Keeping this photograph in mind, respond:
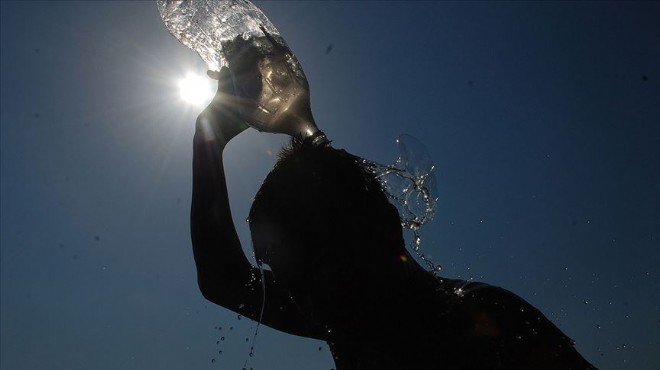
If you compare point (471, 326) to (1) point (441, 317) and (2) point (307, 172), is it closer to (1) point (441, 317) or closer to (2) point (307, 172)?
(1) point (441, 317)

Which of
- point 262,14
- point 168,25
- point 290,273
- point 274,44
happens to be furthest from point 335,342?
point 168,25

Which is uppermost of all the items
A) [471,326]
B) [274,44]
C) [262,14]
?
[262,14]

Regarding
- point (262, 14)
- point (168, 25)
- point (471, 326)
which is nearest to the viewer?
point (471, 326)

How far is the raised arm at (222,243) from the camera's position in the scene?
7.91 ft

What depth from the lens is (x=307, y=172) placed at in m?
2.10

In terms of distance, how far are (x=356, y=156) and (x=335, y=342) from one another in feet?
2.91

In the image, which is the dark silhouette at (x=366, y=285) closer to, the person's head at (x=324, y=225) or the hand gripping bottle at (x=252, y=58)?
the person's head at (x=324, y=225)

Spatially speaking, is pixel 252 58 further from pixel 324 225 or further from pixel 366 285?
pixel 366 285

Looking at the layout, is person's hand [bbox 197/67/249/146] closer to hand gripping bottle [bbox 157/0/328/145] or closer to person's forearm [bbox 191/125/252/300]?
hand gripping bottle [bbox 157/0/328/145]

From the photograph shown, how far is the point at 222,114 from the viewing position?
269 cm

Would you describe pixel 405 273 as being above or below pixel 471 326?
above

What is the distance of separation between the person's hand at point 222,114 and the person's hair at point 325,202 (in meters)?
0.59

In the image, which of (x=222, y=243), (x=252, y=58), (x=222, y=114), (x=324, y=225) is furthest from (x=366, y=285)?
(x=252, y=58)

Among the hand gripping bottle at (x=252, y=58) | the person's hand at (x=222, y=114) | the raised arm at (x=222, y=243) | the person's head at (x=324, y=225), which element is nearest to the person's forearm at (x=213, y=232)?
the raised arm at (x=222, y=243)
